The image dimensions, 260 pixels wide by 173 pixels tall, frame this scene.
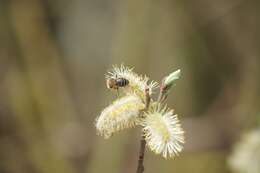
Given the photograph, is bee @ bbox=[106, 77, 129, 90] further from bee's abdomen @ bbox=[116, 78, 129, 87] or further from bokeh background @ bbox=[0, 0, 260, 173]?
bokeh background @ bbox=[0, 0, 260, 173]

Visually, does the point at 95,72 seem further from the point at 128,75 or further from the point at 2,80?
the point at 128,75

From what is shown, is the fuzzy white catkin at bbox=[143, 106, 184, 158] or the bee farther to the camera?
the bee

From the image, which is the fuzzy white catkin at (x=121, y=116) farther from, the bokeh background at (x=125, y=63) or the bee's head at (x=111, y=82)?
the bokeh background at (x=125, y=63)

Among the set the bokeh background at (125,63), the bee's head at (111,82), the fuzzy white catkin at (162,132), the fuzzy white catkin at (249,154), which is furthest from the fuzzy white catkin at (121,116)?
→ the bokeh background at (125,63)

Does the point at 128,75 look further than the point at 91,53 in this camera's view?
No

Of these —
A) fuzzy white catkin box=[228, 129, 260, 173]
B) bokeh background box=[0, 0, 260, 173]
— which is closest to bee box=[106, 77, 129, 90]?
fuzzy white catkin box=[228, 129, 260, 173]

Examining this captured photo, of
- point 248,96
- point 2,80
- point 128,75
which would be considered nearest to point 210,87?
point 248,96

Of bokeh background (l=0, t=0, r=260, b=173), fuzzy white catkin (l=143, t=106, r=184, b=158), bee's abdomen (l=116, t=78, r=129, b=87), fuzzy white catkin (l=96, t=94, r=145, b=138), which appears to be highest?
bokeh background (l=0, t=0, r=260, b=173)
